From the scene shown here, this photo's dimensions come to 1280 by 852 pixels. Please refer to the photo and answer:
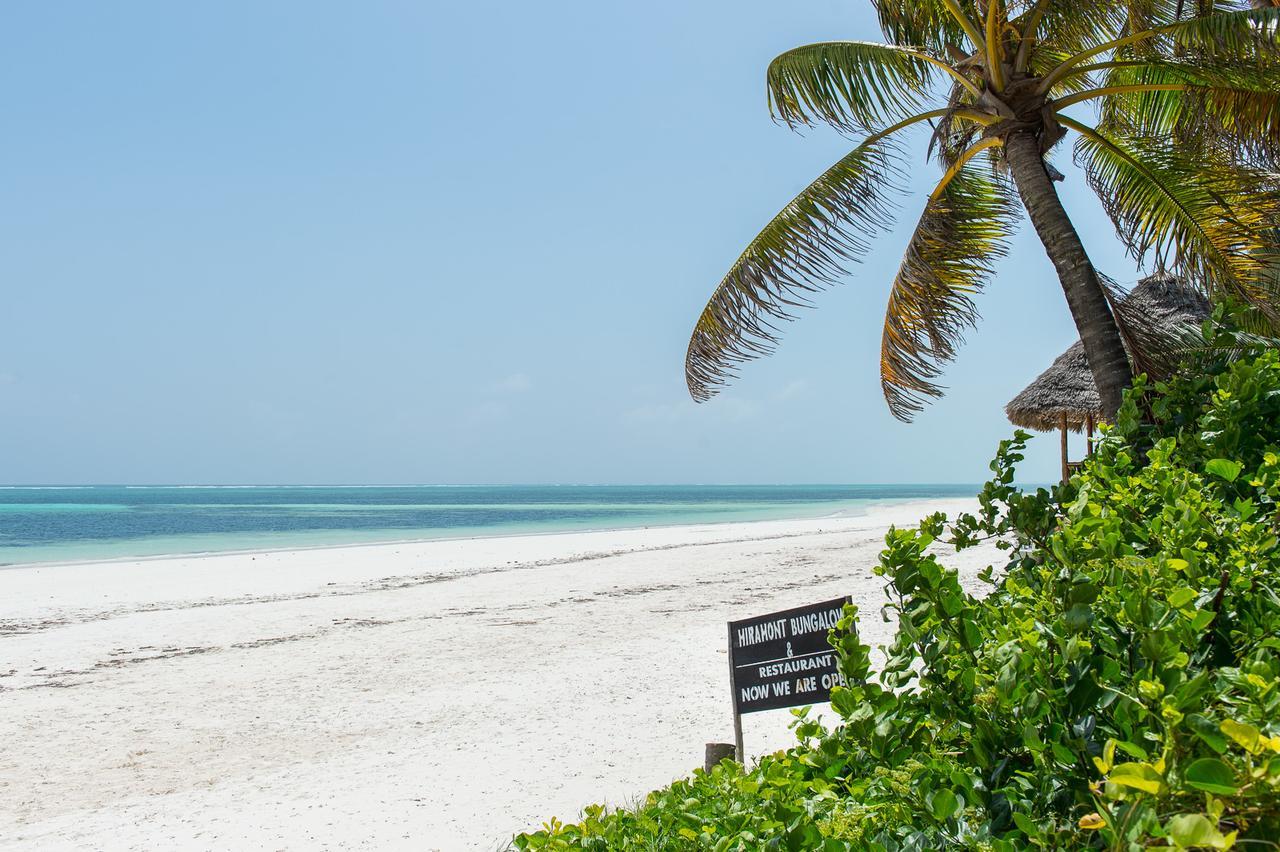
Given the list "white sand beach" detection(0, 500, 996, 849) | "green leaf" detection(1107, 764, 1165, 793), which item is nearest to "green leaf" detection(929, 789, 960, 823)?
"green leaf" detection(1107, 764, 1165, 793)

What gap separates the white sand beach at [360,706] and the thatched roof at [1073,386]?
11.2 ft

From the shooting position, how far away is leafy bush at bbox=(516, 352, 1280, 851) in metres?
0.77

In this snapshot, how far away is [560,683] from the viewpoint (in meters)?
6.89

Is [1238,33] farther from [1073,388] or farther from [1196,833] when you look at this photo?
[1073,388]

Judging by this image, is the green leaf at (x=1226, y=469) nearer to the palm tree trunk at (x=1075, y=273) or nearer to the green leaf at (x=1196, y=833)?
the green leaf at (x=1196, y=833)

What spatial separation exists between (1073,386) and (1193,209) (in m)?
10.5

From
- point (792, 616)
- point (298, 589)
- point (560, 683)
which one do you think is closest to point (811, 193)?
point (792, 616)

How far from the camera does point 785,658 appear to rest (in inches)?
153

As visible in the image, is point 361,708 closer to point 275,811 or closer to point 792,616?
point 275,811

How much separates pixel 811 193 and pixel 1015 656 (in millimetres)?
5481

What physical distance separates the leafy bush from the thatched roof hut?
12964mm

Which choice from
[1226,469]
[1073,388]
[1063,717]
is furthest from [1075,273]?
[1073,388]

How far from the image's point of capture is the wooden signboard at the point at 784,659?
12.0ft

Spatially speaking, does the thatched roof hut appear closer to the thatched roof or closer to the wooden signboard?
the thatched roof
